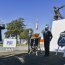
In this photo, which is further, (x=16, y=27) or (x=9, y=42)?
(x=16, y=27)

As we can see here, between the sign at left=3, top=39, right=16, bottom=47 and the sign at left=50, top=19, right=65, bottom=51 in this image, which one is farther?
the sign at left=3, top=39, right=16, bottom=47

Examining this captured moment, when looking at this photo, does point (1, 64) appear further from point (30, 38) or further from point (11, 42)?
point (11, 42)

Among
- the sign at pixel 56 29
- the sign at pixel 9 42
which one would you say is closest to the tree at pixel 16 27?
the sign at pixel 9 42

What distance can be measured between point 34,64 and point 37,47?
5.03 metres

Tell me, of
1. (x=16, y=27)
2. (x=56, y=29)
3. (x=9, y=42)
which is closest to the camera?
(x=56, y=29)

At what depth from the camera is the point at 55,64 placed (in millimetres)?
13727

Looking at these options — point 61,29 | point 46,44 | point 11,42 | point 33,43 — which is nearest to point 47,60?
point 46,44

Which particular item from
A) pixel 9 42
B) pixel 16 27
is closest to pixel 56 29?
pixel 9 42

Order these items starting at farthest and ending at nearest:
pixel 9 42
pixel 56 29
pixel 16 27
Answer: pixel 16 27, pixel 9 42, pixel 56 29

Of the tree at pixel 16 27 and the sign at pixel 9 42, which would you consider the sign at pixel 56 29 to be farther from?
the tree at pixel 16 27

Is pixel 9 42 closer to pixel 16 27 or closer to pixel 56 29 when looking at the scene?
pixel 56 29

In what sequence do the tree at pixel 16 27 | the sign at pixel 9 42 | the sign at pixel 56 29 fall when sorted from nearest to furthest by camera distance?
the sign at pixel 56 29 < the sign at pixel 9 42 < the tree at pixel 16 27

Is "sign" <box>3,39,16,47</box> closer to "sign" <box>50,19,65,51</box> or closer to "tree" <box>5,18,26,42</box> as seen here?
"sign" <box>50,19,65,51</box>

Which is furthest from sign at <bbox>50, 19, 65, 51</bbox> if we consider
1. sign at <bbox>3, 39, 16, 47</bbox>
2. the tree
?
the tree
